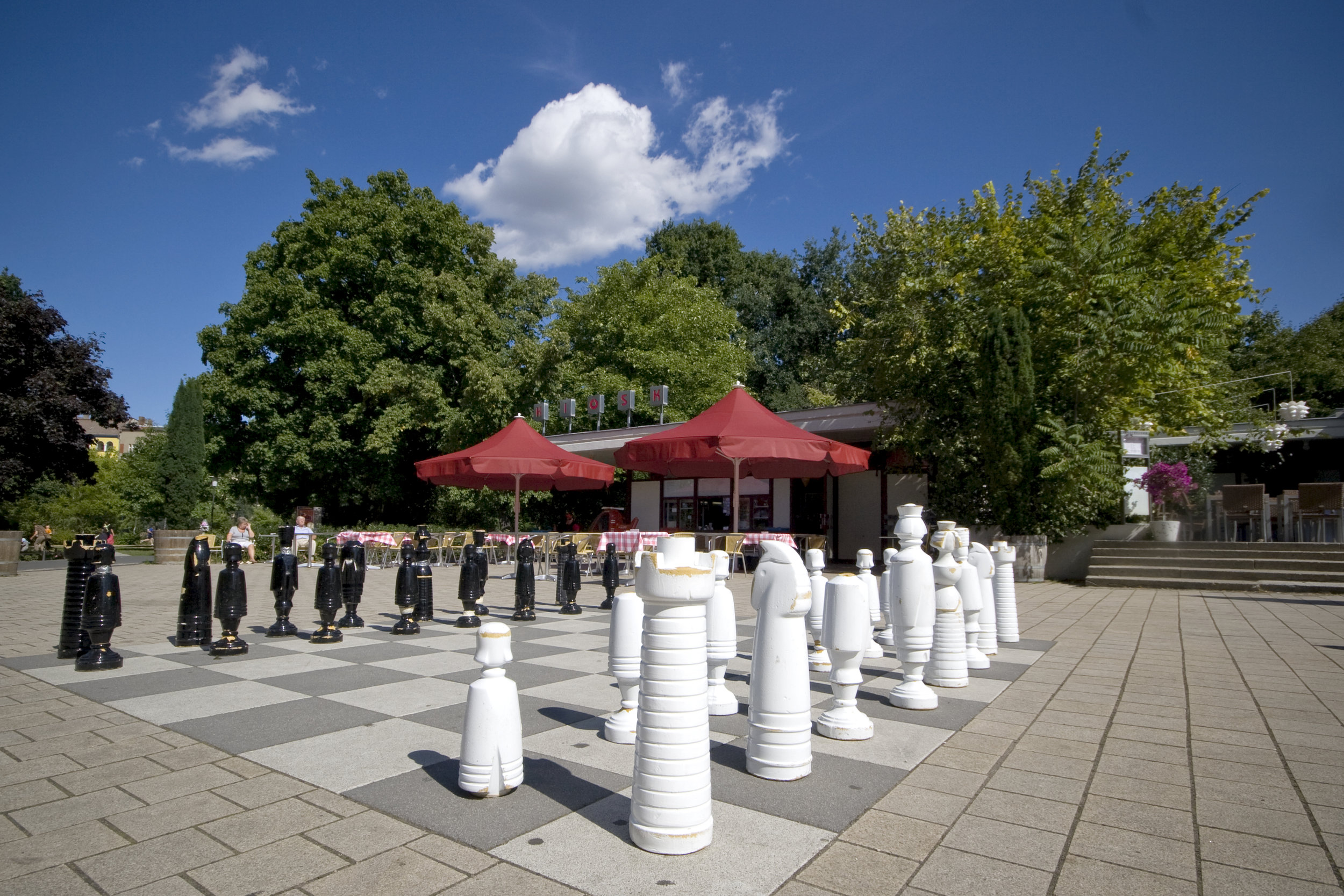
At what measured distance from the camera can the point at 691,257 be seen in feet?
132

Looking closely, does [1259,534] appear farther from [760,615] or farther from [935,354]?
[760,615]

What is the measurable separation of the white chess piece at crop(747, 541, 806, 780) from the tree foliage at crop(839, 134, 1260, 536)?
11.0 meters

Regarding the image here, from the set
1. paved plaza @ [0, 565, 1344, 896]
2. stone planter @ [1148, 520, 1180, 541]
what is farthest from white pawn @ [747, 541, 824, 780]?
stone planter @ [1148, 520, 1180, 541]

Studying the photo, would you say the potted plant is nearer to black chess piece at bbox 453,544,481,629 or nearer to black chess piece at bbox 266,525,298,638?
black chess piece at bbox 453,544,481,629

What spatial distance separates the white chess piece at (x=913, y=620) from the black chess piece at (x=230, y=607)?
4986 millimetres

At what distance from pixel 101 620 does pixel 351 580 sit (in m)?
2.26

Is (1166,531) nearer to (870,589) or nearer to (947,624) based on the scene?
(870,589)

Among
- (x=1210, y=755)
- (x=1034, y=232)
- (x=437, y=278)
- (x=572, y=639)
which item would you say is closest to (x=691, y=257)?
(x=437, y=278)

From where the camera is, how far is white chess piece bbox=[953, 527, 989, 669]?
543 centimetres

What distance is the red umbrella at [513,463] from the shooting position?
12.8m

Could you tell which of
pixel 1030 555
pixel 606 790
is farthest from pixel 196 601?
pixel 1030 555

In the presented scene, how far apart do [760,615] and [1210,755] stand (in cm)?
240

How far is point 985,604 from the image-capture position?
6059 mm

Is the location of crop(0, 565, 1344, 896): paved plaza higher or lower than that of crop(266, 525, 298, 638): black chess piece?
lower
